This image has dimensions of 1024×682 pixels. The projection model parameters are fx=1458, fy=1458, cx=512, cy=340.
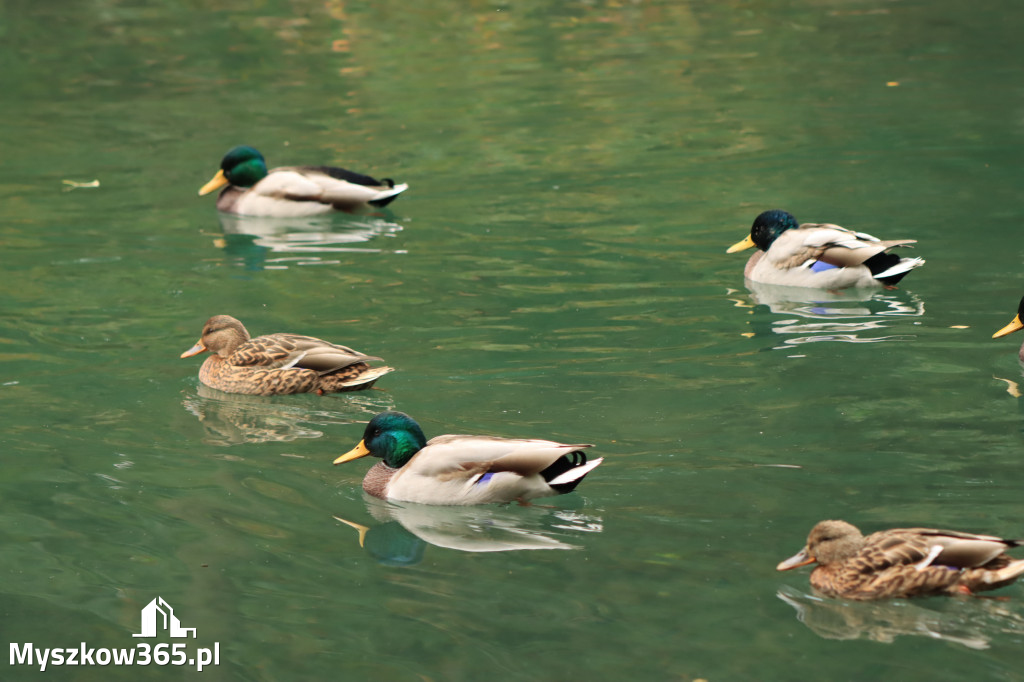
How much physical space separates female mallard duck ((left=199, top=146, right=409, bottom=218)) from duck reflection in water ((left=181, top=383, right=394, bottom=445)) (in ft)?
18.7

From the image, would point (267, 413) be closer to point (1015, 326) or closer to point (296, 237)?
point (1015, 326)

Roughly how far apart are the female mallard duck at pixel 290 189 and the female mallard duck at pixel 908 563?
958 cm

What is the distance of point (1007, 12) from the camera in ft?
83.2

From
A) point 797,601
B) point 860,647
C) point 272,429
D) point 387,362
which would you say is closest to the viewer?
point 860,647

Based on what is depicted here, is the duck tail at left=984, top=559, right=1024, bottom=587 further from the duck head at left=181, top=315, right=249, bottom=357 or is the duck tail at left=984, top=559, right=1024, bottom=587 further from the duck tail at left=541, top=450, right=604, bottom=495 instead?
the duck head at left=181, top=315, right=249, bottom=357

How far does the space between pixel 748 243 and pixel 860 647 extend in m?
7.08

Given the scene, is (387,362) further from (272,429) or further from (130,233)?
(130,233)

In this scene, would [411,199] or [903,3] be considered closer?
[411,199]

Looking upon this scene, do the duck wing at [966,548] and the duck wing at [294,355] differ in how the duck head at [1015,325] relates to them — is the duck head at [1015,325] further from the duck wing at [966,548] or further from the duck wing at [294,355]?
the duck wing at [294,355]

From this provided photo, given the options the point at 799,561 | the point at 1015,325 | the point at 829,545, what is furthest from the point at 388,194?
the point at 829,545

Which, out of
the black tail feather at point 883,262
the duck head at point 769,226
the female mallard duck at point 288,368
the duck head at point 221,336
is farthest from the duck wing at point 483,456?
the duck head at point 769,226

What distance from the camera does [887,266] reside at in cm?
1204

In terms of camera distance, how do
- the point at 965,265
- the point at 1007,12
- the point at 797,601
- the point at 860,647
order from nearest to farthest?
the point at 860,647
the point at 797,601
the point at 965,265
the point at 1007,12

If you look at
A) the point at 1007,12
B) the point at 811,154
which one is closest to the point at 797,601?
the point at 811,154
